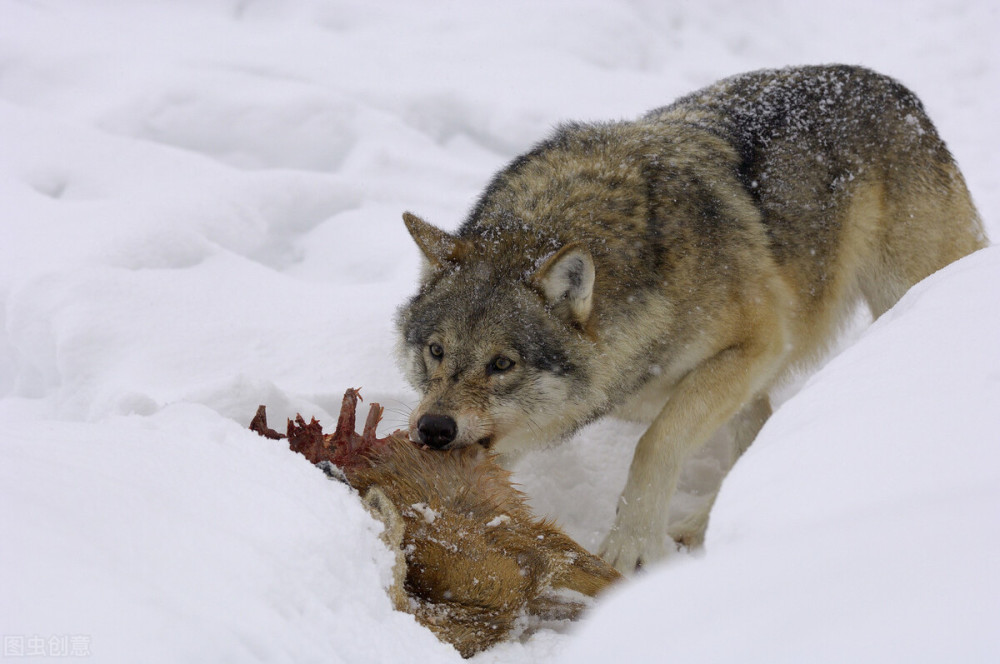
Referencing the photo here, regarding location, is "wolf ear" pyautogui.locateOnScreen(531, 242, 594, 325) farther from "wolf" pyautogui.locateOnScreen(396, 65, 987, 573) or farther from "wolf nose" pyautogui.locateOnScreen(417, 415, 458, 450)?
"wolf nose" pyautogui.locateOnScreen(417, 415, 458, 450)

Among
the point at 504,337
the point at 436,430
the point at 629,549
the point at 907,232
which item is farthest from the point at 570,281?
the point at 907,232

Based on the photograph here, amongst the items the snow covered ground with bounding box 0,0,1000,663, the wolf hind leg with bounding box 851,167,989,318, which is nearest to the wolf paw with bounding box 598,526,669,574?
the snow covered ground with bounding box 0,0,1000,663

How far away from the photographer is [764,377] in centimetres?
378

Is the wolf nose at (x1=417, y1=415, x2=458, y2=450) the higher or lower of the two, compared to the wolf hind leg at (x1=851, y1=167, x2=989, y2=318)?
lower

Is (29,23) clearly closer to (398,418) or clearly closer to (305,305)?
(305,305)

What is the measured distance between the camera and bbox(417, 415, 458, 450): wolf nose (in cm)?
278

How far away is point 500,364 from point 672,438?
0.89 meters

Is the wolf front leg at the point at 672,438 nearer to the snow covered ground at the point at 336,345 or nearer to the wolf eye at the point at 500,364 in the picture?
the snow covered ground at the point at 336,345

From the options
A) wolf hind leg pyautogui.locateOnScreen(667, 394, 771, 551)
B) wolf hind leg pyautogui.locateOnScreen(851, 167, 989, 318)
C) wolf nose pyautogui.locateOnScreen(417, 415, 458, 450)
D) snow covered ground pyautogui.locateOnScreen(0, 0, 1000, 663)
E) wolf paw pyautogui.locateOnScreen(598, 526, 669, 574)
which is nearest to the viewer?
snow covered ground pyautogui.locateOnScreen(0, 0, 1000, 663)

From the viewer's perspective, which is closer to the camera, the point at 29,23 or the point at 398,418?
the point at 398,418

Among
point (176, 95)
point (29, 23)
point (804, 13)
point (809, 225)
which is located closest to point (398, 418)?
point (809, 225)

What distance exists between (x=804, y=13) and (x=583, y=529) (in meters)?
9.80

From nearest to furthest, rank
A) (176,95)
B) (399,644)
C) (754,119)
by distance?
(399,644)
(754,119)
(176,95)

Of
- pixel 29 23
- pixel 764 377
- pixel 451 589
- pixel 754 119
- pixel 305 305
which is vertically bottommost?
pixel 29 23
